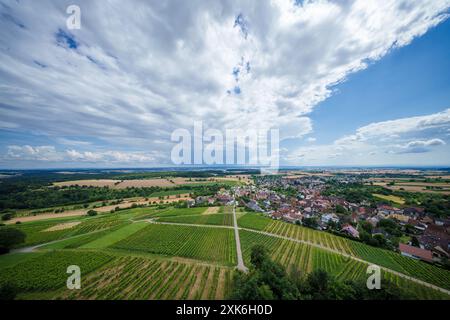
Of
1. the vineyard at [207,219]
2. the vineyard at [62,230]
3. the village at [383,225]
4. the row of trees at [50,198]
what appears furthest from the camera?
the row of trees at [50,198]

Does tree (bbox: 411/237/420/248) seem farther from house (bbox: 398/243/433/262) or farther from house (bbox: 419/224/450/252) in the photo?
house (bbox: 398/243/433/262)

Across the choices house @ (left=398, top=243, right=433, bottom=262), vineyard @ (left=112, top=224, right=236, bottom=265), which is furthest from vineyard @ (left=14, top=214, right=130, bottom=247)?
house @ (left=398, top=243, right=433, bottom=262)

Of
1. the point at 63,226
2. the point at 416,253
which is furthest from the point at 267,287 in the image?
the point at 63,226

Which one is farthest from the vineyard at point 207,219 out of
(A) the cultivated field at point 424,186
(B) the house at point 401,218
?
(A) the cultivated field at point 424,186

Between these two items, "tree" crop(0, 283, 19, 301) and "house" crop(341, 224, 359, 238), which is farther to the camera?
"house" crop(341, 224, 359, 238)

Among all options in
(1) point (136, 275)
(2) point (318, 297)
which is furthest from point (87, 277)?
(2) point (318, 297)

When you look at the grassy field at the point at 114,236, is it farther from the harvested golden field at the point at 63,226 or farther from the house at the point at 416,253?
the house at the point at 416,253
